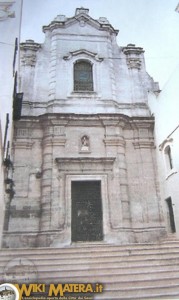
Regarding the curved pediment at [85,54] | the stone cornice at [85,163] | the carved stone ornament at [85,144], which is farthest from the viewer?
the curved pediment at [85,54]

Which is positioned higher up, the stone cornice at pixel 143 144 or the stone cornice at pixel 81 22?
the stone cornice at pixel 81 22

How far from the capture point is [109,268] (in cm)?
792

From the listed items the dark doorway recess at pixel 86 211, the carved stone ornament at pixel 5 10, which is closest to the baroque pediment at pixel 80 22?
the dark doorway recess at pixel 86 211

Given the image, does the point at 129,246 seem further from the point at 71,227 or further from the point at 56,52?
the point at 56,52

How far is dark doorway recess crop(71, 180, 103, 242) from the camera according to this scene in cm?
1281

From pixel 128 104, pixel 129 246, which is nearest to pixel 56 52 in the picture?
pixel 128 104

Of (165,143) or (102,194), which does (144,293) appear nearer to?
(102,194)

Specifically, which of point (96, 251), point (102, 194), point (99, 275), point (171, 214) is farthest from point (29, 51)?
point (99, 275)

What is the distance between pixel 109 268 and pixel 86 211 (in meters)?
5.36

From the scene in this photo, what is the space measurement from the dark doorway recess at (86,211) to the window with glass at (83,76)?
5.10m

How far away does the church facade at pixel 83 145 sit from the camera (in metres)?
12.8

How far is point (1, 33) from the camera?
750 centimetres

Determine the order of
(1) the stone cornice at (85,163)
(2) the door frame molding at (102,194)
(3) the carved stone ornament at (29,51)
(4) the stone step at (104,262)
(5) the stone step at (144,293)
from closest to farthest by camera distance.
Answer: (5) the stone step at (144,293), (4) the stone step at (104,262), (2) the door frame molding at (102,194), (1) the stone cornice at (85,163), (3) the carved stone ornament at (29,51)

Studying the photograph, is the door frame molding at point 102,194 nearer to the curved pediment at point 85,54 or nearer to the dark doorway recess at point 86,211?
the dark doorway recess at point 86,211
